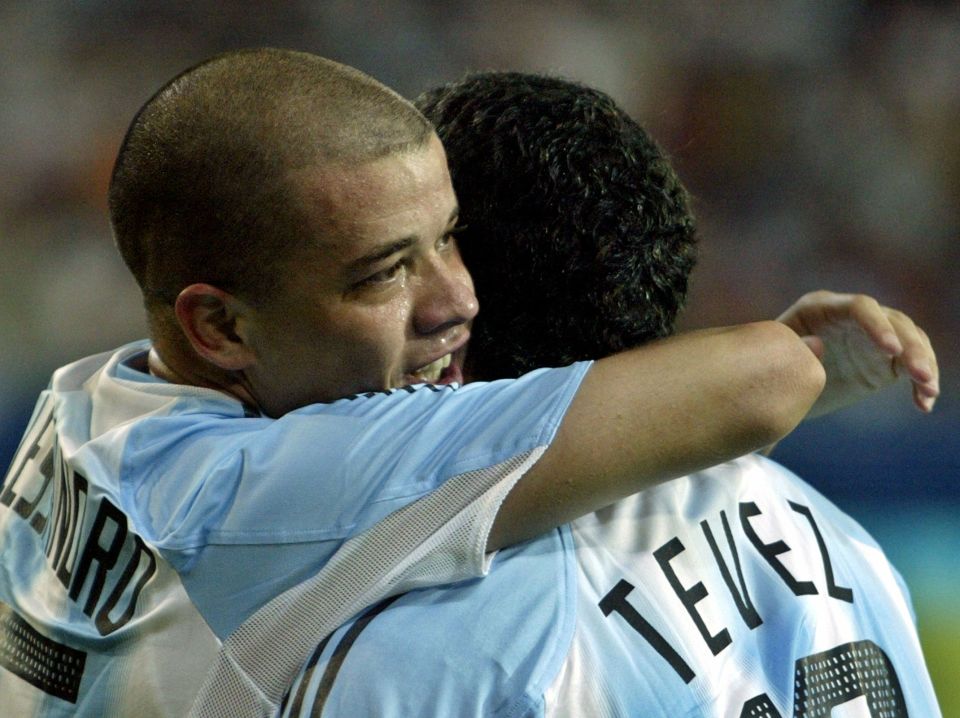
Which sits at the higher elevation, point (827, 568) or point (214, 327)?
point (214, 327)

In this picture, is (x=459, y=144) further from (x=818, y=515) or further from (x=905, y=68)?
(x=905, y=68)

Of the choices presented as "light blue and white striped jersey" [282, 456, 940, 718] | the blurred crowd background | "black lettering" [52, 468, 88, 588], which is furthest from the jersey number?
the blurred crowd background

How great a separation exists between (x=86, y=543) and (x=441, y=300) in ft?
1.51

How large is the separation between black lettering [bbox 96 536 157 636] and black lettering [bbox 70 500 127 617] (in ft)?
0.05

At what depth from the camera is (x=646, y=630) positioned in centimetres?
107

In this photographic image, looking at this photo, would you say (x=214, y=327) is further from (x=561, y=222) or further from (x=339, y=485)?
(x=561, y=222)

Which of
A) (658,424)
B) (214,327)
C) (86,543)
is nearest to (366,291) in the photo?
(214,327)

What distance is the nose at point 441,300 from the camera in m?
1.16

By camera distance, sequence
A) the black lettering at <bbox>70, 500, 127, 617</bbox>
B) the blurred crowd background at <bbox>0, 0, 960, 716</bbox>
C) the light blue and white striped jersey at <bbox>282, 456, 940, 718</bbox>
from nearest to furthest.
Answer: the light blue and white striped jersey at <bbox>282, 456, 940, 718</bbox> → the black lettering at <bbox>70, 500, 127, 617</bbox> → the blurred crowd background at <bbox>0, 0, 960, 716</bbox>

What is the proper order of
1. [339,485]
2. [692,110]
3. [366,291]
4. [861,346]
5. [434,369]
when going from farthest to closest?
[692,110] → [861,346] → [434,369] → [366,291] → [339,485]

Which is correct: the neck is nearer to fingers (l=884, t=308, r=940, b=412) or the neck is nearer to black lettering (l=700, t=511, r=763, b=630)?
black lettering (l=700, t=511, r=763, b=630)

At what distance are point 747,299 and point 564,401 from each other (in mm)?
3236

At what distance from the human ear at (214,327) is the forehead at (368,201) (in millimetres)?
135

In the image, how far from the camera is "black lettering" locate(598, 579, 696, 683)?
1.07 metres
